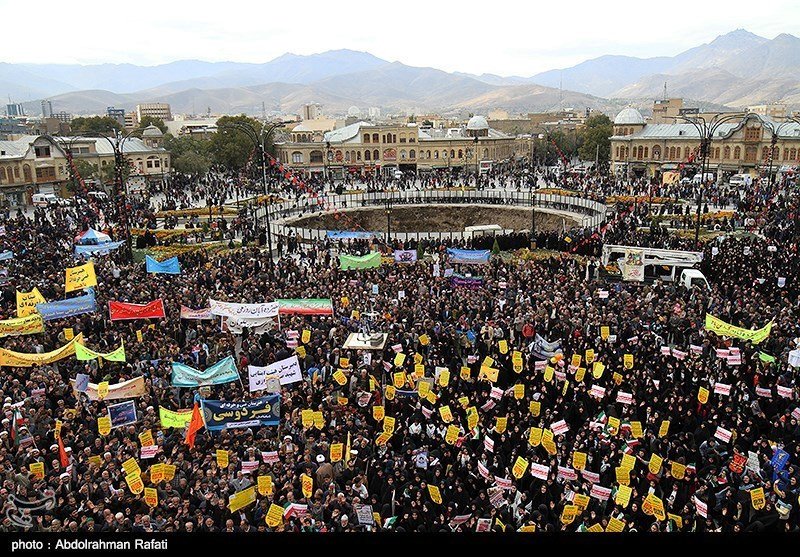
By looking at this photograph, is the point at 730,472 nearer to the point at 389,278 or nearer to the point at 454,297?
the point at 454,297

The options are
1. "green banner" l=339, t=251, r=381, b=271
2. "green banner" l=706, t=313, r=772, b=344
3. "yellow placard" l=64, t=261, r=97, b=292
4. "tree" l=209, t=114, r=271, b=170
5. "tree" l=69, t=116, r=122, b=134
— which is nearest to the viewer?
"green banner" l=706, t=313, r=772, b=344

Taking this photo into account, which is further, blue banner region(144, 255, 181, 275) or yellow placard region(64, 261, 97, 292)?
blue banner region(144, 255, 181, 275)

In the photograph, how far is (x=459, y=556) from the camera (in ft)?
7.54

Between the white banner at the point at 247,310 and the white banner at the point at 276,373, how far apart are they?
141 inches

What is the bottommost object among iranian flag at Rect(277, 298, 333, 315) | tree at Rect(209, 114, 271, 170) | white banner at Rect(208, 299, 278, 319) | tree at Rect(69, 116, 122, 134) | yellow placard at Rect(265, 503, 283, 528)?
yellow placard at Rect(265, 503, 283, 528)

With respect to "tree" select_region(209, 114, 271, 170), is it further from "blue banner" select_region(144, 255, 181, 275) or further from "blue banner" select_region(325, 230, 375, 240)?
"blue banner" select_region(144, 255, 181, 275)

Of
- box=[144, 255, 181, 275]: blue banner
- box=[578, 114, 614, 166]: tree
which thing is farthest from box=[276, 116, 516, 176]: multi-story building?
box=[144, 255, 181, 275]: blue banner

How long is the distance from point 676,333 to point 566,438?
261 inches

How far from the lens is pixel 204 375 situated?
589 inches

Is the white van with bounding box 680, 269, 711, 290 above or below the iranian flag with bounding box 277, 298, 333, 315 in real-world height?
below

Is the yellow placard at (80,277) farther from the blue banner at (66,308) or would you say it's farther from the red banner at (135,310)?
the red banner at (135,310)

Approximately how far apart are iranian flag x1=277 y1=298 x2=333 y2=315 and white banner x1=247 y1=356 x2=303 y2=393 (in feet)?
14.7

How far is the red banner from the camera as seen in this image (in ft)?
61.4

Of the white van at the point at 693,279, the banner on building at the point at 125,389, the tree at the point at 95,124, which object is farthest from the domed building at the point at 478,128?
the banner on building at the point at 125,389
